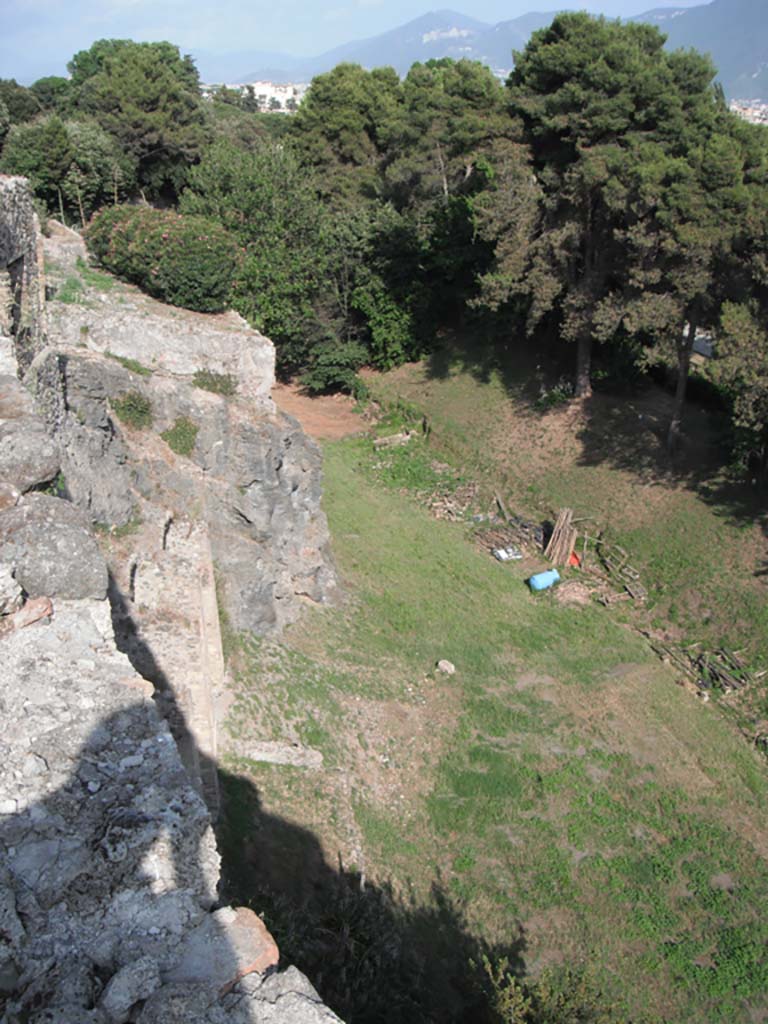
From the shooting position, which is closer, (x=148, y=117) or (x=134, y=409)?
(x=134, y=409)

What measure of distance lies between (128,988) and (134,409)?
39.5ft

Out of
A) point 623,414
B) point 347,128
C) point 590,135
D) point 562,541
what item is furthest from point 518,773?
point 347,128

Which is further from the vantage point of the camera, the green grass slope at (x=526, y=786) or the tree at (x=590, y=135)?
the tree at (x=590, y=135)

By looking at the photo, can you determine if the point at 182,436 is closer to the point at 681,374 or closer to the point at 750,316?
the point at 750,316

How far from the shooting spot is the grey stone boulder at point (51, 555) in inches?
237

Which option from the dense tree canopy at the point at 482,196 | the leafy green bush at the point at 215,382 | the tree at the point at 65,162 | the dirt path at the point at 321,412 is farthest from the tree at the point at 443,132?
the leafy green bush at the point at 215,382

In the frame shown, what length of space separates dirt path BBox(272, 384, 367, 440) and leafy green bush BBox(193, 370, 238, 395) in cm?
1216

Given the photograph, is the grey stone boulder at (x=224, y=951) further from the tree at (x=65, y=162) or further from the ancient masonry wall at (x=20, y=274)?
the tree at (x=65, y=162)

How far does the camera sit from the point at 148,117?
36.0 meters

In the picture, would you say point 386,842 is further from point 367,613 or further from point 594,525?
point 594,525

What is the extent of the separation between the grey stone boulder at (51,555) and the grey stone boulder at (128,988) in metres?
2.96

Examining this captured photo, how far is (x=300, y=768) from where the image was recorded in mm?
11914

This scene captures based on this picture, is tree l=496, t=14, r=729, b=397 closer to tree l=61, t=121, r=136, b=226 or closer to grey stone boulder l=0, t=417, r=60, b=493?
tree l=61, t=121, r=136, b=226

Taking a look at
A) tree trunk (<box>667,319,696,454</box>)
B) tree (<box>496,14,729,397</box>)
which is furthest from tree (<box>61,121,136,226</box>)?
tree trunk (<box>667,319,696,454</box>)
